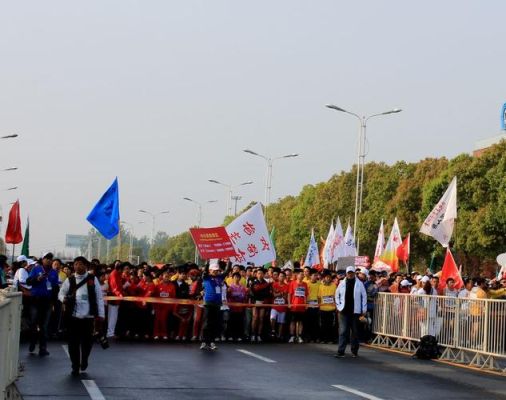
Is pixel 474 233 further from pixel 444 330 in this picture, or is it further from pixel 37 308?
pixel 37 308

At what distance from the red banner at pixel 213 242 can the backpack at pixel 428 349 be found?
7531 mm

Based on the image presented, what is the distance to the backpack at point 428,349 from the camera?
68.0ft

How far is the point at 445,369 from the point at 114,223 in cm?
1250

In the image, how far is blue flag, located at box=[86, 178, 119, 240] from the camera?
28.5 meters

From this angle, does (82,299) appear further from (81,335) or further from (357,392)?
(357,392)

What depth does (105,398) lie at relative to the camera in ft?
41.6

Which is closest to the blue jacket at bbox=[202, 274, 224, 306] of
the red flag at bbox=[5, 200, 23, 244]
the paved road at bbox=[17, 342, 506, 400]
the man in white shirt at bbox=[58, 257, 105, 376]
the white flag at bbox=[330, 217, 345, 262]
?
the paved road at bbox=[17, 342, 506, 400]

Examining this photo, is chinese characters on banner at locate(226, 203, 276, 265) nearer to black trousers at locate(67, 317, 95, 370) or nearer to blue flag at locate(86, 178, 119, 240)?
blue flag at locate(86, 178, 119, 240)

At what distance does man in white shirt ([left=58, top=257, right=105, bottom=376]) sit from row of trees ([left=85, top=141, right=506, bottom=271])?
4876 cm

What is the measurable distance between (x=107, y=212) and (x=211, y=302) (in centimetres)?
802

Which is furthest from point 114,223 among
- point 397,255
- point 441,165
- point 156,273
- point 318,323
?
point 441,165

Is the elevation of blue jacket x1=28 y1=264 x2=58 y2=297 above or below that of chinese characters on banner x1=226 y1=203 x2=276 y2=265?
below

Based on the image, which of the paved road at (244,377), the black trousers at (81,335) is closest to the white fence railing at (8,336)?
the paved road at (244,377)

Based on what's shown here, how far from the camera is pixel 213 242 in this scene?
2723cm
